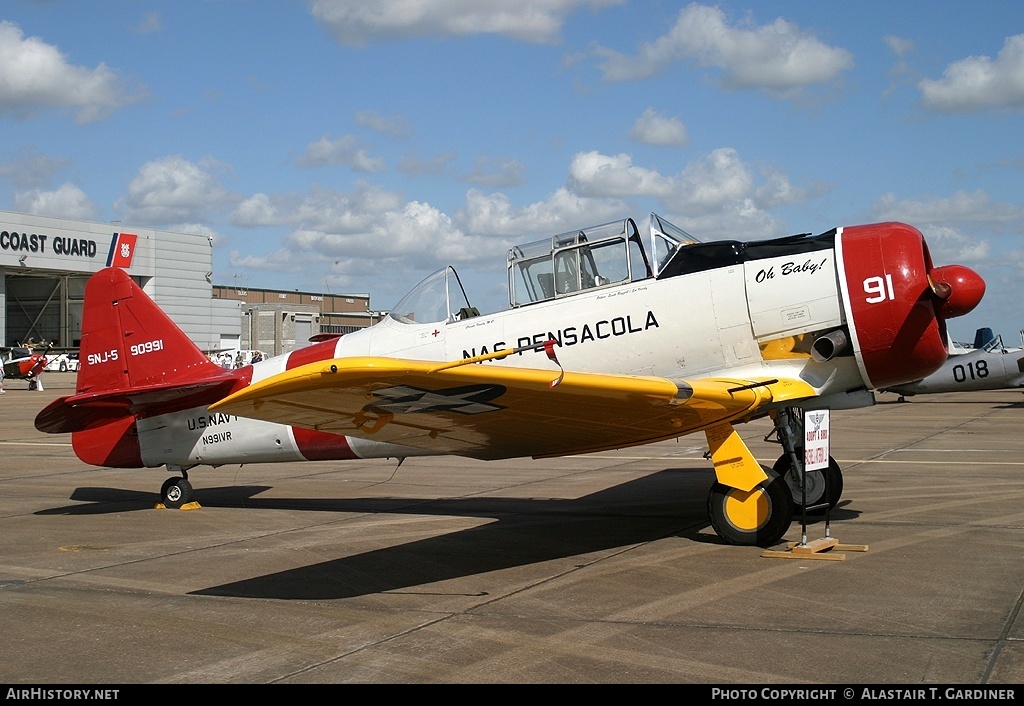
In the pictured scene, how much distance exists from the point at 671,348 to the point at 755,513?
1557 millimetres

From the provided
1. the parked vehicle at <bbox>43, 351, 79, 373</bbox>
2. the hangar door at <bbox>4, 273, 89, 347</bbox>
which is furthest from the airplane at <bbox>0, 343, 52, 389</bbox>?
the hangar door at <bbox>4, 273, 89, 347</bbox>

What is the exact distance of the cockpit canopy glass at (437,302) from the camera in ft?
→ 29.4

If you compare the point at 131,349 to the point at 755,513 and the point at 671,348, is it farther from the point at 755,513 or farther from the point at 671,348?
the point at 755,513

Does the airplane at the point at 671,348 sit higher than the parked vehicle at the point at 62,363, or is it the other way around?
the parked vehicle at the point at 62,363

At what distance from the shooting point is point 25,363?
44.7 metres

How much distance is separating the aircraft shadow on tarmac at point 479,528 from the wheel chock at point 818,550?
73 cm

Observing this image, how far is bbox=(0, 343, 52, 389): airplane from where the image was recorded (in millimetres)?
43875

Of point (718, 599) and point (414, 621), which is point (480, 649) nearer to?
point (414, 621)

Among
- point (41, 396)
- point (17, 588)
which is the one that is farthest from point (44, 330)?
point (17, 588)

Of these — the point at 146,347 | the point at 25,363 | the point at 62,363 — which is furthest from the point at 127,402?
the point at 62,363

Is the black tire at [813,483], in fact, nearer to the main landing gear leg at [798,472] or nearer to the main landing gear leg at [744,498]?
the main landing gear leg at [798,472]

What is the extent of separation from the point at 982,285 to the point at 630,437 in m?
3.13

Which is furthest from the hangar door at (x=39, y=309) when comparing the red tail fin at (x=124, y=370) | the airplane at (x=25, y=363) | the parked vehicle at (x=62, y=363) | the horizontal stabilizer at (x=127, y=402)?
the horizontal stabilizer at (x=127, y=402)

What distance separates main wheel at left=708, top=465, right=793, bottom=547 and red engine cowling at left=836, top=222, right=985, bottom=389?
1261 millimetres
